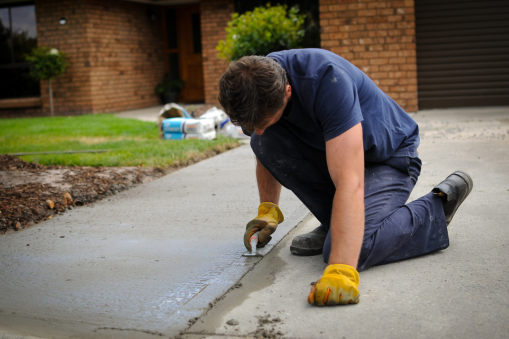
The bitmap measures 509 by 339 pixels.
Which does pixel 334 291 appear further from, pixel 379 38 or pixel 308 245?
pixel 379 38

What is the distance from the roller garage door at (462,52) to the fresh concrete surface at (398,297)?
19.1 feet

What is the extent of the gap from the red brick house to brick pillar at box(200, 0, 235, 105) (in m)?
0.02

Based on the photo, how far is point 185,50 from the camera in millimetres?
14172

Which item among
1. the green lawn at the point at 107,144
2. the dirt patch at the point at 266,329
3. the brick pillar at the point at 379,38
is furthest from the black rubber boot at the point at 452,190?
the brick pillar at the point at 379,38

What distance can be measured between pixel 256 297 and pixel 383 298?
49 centimetres

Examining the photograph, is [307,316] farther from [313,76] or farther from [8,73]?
[8,73]

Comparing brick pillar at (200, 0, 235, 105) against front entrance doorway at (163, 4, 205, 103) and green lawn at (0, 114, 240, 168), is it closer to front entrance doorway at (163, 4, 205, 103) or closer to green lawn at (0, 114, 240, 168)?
front entrance doorway at (163, 4, 205, 103)

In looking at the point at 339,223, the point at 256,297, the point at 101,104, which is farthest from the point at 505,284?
the point at 101,104

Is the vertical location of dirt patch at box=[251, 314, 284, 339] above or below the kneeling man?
below

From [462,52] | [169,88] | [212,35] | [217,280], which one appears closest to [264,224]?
[217,280]

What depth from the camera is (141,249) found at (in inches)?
102

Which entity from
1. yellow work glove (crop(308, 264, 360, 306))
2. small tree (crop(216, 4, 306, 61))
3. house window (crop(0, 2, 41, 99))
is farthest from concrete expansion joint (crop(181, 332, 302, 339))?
house window (crop(0, 2, 41, 99))

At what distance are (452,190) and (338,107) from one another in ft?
2.55

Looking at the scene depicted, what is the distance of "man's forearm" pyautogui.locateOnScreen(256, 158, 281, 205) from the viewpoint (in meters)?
2.57
